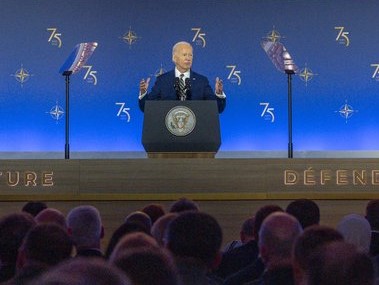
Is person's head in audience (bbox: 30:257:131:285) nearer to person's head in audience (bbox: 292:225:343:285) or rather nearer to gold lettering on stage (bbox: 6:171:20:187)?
person's head in audience (bbox: 292:225:343:285)

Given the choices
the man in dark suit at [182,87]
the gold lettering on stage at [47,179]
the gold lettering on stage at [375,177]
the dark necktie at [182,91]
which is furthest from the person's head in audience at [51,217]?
the dark necktie at [182,91]

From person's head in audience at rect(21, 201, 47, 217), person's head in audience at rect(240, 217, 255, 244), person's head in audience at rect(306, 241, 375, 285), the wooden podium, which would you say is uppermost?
the wooden podium

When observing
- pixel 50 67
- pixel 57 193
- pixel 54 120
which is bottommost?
pixel 57 193

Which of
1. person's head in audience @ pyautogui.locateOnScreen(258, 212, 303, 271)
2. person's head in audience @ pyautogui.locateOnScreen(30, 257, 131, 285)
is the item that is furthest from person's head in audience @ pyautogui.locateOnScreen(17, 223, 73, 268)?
person's head in audience @ pyautogui.locateOnScreen(30, 257, 131, 285)

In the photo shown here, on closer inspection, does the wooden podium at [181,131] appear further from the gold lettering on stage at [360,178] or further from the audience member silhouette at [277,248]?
the audience member silhouette at [277,248]

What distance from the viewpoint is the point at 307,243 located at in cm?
239

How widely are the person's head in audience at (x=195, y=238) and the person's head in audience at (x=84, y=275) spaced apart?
127cm

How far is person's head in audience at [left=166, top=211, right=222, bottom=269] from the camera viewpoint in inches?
104

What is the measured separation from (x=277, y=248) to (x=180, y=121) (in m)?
3.75

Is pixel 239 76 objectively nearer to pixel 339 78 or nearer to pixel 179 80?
pixel 339 78

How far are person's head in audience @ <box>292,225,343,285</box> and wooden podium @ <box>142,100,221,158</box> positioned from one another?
3998 millimetres

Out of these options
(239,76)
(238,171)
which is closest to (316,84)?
(239,76)

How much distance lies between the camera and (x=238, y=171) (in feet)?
21.2

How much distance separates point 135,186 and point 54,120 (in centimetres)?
358
